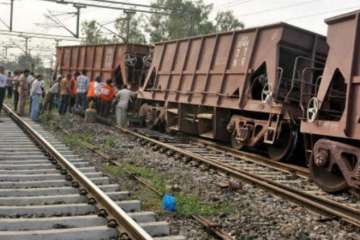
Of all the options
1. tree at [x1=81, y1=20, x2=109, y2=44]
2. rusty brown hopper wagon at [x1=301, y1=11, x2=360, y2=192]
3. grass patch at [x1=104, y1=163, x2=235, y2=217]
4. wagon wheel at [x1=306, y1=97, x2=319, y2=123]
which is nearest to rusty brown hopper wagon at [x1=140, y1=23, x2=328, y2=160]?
wagon wheel at [x1=306, y1=97, x2=319, y2=123]

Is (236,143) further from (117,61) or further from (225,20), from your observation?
(225,20)

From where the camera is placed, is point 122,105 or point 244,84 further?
point 122,105

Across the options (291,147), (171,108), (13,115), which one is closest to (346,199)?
(291,147)

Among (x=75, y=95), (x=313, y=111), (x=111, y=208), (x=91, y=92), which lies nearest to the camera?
(x=111, y=208)

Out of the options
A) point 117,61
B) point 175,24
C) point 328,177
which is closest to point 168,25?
point 175,24

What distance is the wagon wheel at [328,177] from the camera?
8.82 metres

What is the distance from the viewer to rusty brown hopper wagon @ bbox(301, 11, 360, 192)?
8430mm

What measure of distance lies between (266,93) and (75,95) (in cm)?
1195

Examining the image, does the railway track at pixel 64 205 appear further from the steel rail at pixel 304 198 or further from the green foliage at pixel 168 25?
the green foliage at pixel 168 25

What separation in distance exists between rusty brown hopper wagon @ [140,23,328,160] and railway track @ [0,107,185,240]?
175 inches

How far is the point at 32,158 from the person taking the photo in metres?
10.3

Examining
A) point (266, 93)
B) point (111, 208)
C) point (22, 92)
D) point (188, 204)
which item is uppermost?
point (266, 93)

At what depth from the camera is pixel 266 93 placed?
40.2 ft

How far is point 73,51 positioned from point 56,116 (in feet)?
26.3
